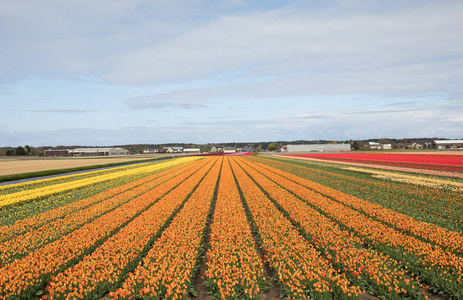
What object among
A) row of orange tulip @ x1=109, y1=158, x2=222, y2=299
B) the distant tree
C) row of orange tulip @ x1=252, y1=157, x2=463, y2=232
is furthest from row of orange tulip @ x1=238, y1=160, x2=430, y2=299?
the distant tree

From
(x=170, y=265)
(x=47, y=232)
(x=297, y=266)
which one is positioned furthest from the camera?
(x=47, y=232)

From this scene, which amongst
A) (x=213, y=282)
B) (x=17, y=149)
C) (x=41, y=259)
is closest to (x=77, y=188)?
(x=41, y=259)

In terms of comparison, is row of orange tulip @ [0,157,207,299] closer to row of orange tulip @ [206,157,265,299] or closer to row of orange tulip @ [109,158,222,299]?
row of orange tulip @ [109,158,222,299]

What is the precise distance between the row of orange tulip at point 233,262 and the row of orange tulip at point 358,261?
2753mm

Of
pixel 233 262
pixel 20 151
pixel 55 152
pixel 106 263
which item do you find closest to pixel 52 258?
pixel 106 263

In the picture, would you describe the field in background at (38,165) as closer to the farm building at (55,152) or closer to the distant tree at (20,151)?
the distant tree at (20,151)

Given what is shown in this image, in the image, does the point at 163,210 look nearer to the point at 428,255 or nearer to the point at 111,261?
the point at 111,261

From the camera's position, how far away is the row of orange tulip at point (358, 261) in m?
7.86

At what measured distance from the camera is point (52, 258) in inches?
384

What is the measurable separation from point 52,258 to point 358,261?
1046cm

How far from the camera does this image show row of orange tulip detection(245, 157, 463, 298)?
8164 mm

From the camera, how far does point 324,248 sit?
10.7 m

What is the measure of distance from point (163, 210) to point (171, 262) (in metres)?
7.74

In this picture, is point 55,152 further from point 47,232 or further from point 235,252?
point 235,252
